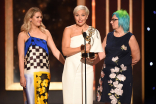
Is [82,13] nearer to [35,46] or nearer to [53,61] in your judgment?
[35,46]

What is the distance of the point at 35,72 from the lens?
2.79m

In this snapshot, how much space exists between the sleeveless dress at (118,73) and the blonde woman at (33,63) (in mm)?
851

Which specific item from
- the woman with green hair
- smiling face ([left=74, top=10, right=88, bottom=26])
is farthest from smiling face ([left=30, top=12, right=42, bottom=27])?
the woman with green hair

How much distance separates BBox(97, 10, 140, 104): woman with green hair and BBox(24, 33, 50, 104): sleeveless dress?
833 millimetres

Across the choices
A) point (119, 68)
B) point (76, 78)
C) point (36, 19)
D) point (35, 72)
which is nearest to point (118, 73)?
point (119, 68)

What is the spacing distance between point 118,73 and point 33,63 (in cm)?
119

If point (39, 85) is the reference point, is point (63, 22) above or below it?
above

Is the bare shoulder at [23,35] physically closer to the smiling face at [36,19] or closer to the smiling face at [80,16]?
the smiling face at [36,19]

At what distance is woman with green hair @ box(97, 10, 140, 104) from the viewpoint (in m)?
2.92

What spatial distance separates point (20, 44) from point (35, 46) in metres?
0.20

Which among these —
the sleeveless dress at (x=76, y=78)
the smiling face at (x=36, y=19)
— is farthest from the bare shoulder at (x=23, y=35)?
the sleeveless dress at (x=76, y=78)
